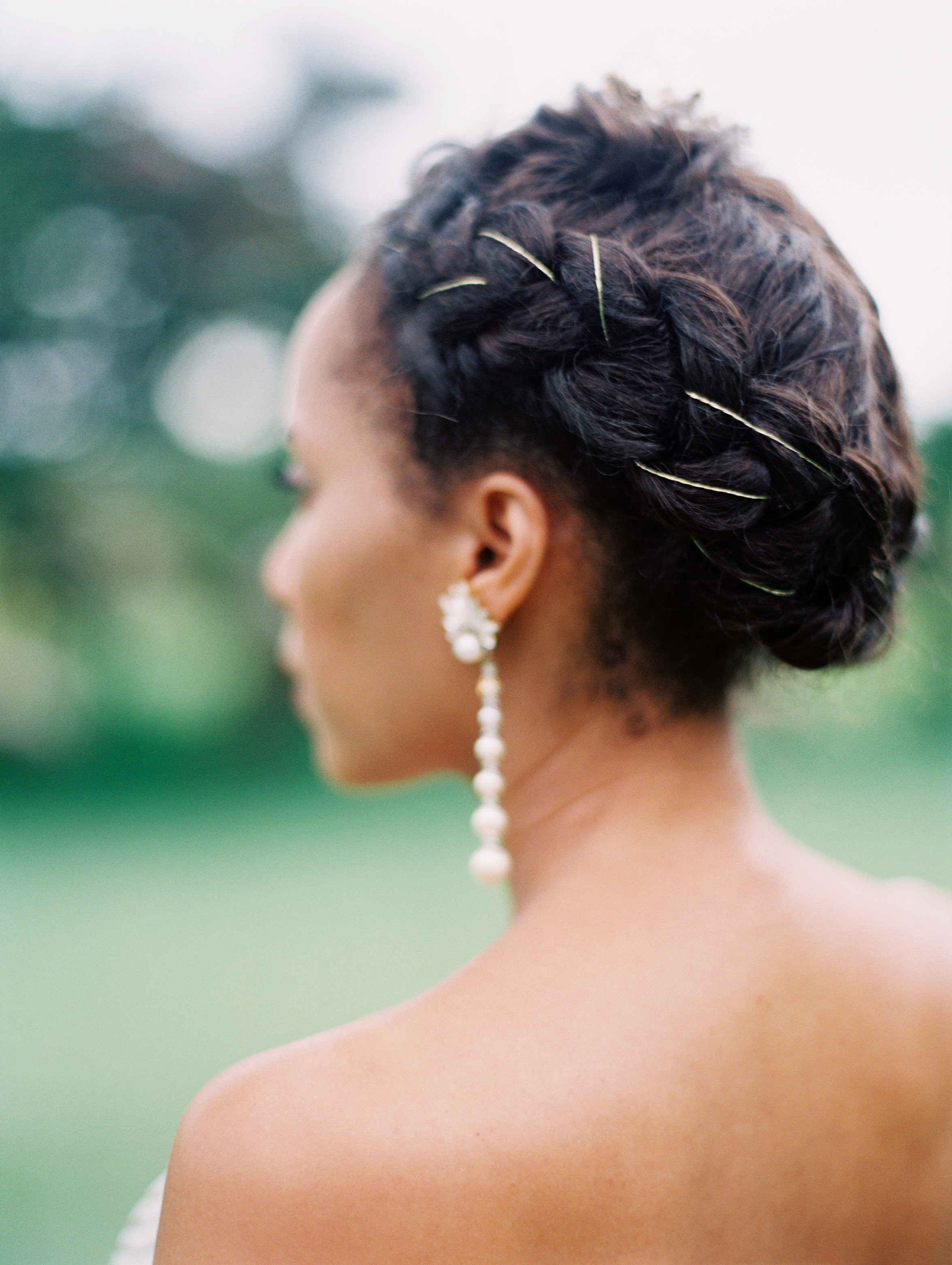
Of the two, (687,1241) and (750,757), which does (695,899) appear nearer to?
(687,1241)

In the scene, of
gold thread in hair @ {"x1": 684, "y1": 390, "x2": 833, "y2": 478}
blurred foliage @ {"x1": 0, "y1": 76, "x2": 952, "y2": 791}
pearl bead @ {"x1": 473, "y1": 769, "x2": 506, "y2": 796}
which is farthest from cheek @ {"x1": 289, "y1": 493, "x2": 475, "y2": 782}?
blurred foliage @ {"x1": 0, "y1": 76, "x2": 952, "y2": 791}

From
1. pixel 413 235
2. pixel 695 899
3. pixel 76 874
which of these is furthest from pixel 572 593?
pixel 76 874

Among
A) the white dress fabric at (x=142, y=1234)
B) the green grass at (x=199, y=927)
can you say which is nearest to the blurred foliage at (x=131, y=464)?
the green grass at (x=199, y=927)

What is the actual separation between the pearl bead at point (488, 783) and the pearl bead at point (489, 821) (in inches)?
0.8

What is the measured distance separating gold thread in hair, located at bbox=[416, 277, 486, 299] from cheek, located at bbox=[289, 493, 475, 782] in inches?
11.6

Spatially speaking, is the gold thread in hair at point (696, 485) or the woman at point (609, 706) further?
the gold thread in hair at point (696, 485)

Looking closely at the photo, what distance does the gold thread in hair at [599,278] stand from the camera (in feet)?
4.26

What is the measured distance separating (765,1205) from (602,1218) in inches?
9.2

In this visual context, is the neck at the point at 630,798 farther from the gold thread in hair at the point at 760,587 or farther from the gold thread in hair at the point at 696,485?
the gold thread in hair at the point at 696,485

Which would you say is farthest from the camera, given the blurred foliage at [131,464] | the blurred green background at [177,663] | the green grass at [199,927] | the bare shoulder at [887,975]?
the blurred foliage at [131,464]

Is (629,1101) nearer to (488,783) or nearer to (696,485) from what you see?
(488,783)

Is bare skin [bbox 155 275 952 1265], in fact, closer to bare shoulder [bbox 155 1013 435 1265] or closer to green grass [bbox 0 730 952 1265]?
bare shoulder [bbox 155 1013 435 1265]

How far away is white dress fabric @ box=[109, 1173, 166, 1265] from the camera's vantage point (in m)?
1.51

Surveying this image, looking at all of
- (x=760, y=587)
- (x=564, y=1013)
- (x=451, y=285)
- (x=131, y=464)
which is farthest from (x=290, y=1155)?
(x=131, y=464)
